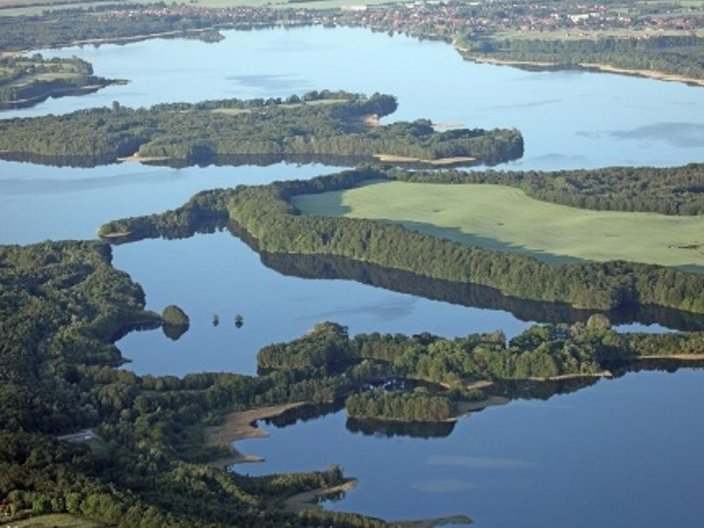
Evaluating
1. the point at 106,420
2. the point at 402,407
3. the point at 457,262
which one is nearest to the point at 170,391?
the point at 106,420

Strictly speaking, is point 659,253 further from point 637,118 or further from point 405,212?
point 637,118

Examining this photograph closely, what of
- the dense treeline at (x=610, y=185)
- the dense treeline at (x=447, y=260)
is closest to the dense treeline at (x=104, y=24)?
the dense treeline at (x=610, y=185)

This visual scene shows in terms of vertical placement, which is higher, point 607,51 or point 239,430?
point 239,430

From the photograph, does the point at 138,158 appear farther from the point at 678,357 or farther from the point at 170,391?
the point at 678,357

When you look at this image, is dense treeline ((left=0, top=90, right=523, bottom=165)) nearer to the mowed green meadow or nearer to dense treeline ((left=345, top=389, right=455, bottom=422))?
the mowed green meadow

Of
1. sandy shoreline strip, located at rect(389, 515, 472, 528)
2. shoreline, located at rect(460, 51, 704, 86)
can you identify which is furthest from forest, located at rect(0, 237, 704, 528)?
shoreline, located at rect(460, 51, 704, 86)

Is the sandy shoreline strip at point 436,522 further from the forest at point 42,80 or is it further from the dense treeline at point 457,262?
the forest at point 42,80
